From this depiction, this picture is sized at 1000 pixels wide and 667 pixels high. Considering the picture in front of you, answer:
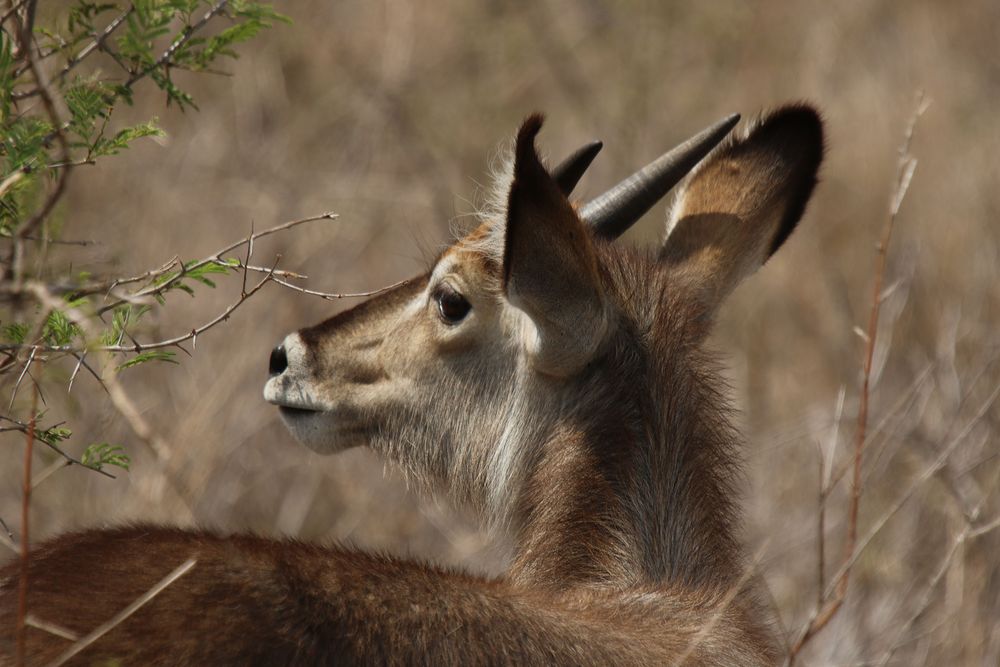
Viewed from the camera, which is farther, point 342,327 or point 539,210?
point 342,327

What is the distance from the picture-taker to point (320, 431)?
200 inches

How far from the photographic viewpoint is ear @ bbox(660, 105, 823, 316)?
5203 mm

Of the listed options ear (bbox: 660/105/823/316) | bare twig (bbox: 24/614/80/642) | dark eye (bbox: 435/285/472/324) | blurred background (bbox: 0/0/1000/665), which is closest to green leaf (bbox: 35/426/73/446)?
bare twig (bbox: 24/614/80/642)

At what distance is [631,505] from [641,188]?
1.32 meters

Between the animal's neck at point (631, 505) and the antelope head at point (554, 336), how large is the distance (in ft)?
0.03

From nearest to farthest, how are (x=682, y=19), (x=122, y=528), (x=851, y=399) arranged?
(x=122, y=528)
(x=851, y=399)
(x=682, y=19)

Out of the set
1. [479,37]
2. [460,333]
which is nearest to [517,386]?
[460,333]

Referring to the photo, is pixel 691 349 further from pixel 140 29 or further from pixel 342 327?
pixel 140 29

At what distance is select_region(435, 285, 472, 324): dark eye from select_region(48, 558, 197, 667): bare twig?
216cm

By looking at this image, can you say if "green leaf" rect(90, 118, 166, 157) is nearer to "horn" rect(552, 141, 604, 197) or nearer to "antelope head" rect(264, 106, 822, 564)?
"antelope head" rect(264, 106, 822, 564)

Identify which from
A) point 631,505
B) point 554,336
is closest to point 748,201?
point 554,336

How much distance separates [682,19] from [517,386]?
25.7ft

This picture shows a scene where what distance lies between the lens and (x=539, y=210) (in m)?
4.14

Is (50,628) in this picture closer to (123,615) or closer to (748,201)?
(123,615)
